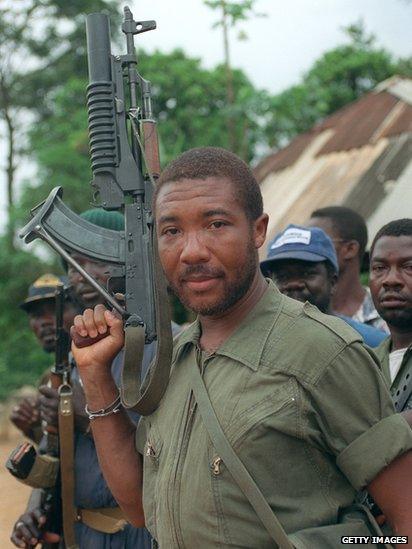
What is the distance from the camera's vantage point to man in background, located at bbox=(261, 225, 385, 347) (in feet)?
11.6

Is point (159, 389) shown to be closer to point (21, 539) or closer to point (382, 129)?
point (21, 539)

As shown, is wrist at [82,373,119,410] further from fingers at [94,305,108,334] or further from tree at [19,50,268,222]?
tree at [19,50,268,222]

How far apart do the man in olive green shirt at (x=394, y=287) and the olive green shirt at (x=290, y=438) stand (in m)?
1.14

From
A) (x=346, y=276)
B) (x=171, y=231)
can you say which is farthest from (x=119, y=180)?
(x=346, y=276)

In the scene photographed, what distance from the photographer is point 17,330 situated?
14.3m

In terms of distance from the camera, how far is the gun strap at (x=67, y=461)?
10.8 feet

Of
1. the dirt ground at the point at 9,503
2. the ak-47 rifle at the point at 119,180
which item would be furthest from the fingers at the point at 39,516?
the dirt ground at the point at 9,503

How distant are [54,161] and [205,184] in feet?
42.4

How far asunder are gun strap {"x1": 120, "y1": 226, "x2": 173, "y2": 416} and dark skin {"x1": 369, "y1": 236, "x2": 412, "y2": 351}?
103 cm

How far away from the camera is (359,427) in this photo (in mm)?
1831

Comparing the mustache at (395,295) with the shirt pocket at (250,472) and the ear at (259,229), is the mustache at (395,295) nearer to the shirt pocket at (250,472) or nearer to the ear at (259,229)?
the ear at (259,229)

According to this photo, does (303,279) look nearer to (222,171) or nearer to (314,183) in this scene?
(222,171)

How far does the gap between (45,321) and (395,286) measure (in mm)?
2427

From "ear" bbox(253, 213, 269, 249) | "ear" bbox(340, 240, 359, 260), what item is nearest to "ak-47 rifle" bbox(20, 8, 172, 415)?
"ear" bbox(253, 213, 269, 249)
